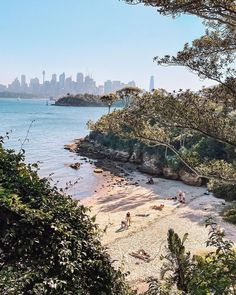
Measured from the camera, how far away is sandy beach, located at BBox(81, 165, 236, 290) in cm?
1669

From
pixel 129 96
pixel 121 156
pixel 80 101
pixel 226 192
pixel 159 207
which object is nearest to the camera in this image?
pixel 129 96

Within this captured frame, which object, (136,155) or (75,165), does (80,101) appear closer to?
(136,155)

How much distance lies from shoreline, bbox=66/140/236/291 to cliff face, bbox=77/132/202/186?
932 mm

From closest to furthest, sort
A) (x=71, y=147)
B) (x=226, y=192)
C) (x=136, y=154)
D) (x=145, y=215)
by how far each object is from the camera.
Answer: (x=145, y=215)
(x=226, y=192)
(x=136, y=154)
(x=71, y=147)

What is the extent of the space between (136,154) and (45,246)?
37.5 m

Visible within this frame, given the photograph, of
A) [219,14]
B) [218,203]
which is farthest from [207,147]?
[219,14]

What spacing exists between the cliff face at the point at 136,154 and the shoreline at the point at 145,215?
93cm

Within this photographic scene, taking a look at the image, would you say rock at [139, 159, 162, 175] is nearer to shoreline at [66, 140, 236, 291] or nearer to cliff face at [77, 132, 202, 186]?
cliff face at [77, 132, 202, 186]

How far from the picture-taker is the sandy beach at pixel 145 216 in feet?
54.8

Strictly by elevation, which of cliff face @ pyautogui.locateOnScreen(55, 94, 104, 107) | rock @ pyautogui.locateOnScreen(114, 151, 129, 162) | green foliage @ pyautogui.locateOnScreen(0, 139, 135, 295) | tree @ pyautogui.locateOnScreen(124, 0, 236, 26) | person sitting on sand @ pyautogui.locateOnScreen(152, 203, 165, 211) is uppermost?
tree @ pyautogui.locateOnScreen(124, 0, 236, 26)

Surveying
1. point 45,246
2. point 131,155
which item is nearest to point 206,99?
point 45,246

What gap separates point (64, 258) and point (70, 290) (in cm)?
59

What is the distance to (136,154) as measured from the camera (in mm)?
44125

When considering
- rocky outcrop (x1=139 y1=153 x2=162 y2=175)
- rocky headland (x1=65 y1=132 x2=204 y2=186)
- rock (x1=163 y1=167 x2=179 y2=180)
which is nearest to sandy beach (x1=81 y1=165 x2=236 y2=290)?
rock (x1=163 y1=167 x2=179 y2=180)
